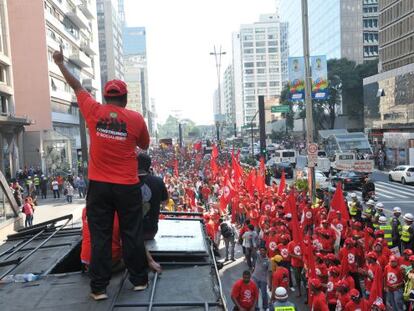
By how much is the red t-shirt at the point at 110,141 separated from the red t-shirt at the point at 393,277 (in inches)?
233

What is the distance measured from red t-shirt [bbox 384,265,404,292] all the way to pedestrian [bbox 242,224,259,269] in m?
4.15

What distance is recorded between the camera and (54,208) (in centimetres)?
2619

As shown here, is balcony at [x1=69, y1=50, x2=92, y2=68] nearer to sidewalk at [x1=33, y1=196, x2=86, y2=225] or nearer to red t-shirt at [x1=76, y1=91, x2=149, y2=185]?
sidewalk at [x1=33, y1=196, x2=86, y2=225]

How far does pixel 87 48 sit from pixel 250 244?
5438 cm

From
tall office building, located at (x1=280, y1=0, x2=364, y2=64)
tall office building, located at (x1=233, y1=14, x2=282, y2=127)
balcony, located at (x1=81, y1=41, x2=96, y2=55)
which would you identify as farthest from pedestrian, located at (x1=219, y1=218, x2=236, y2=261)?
tall office building, located at (x1=233, y1=14, x2=282, y2=127)

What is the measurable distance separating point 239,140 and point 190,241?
83.3 m

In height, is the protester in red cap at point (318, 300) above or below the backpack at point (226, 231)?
above

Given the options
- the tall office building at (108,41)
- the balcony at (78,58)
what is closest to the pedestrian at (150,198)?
the balcony at (78,58)

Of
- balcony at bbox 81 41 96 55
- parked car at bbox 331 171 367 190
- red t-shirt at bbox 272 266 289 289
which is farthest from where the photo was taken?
balcony at bbox 81 41 96 55

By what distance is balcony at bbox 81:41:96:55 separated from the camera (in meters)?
61.1

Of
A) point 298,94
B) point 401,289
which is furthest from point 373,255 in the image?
point 298,94

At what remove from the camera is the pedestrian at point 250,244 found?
12.0m

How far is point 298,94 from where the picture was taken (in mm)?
21703

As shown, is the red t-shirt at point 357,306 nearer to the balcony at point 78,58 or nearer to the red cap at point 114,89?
the red cap at point 114,89
